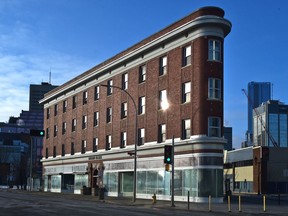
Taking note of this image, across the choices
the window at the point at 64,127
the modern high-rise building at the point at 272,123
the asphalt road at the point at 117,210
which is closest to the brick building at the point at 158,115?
the window at the point at 64,127

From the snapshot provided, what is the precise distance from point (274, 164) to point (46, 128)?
42233mm

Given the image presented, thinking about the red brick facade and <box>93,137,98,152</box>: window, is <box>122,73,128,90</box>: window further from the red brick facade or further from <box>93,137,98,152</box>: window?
<box>93,137,98,152</box>: window

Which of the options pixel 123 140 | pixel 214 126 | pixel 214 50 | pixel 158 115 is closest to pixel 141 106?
pixel 158 115

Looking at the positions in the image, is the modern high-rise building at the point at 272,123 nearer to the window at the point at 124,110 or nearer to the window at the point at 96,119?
the window at the point at 96,119

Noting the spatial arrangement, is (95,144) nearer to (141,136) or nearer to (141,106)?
(141,136)

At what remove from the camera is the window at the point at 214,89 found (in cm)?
4338

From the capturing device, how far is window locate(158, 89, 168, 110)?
48131 mm

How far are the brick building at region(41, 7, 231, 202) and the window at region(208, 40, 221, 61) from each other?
0.30 ft

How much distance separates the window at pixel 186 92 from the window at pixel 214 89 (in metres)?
2.22

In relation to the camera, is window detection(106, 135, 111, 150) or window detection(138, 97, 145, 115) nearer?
window detection(138, 97, 145, 115)

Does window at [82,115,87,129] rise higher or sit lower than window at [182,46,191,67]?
lower

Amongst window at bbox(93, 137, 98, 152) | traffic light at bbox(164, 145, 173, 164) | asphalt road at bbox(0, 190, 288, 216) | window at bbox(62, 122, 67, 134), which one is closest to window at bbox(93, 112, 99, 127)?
window at bbox(93, 137, 98, 152)

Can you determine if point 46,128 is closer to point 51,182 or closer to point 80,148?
point 51,182

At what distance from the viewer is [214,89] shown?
4356cm
